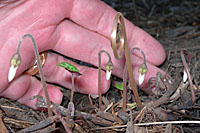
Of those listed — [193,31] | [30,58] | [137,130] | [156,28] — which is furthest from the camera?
[156,28]

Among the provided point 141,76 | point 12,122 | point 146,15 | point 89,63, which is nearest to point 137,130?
point 141,76

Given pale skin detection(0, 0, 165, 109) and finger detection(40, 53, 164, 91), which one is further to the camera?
finger detection(40, 53, 164, 91)

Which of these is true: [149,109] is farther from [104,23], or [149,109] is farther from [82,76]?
[104,23]

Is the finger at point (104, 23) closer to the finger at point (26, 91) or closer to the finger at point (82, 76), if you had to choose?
the finger at point (82, 76)

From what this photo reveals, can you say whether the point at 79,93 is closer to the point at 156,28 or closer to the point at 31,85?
the point at 31,85

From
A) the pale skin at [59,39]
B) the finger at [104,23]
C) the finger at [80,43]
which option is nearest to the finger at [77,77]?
the pale skin at [59,39]

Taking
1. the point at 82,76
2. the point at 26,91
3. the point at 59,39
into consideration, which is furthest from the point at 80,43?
the point at 26,91

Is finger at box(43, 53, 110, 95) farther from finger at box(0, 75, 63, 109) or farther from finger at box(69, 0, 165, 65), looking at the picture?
finger at box(69, 0, 165, 65)

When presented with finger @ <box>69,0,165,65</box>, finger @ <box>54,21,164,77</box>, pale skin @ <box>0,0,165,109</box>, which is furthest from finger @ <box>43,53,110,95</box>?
finger @ <box>69,0,165,65</box>
